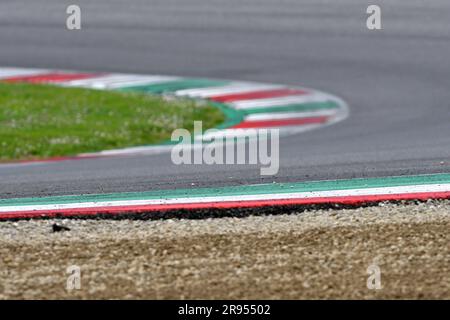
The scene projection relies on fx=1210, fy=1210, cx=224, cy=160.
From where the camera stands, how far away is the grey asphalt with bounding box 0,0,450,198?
914 cm

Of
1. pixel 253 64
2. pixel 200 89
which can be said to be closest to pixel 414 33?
pixel 253 64

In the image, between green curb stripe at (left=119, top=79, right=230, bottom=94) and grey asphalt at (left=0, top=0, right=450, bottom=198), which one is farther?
green curb stripe at (left=119, top=79, right=230, bottom=94)

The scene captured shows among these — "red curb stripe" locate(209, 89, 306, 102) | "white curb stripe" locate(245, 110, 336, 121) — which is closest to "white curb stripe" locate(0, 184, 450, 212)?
"white curb stripe" locate(245, 110, 336, 121)

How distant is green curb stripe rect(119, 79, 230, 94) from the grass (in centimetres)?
39

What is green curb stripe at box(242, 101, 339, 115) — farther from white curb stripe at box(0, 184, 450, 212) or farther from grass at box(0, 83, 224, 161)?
white curb stripe at box(0, 184, 450, 212)

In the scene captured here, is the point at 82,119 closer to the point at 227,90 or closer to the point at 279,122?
the point at 227,90

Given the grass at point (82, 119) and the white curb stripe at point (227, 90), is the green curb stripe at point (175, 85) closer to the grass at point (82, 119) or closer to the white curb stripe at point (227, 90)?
the white curb stripe at point (227, 90)

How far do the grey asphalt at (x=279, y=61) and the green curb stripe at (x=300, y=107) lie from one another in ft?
0.95

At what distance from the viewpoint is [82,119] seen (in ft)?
42.3

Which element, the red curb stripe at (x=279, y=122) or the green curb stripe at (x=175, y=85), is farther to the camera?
the green curb stripe at (x=175, y=85)

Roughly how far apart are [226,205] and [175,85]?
22.8 feet

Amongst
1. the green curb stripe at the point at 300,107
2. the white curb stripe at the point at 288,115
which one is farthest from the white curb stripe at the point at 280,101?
the white curb stripe at the point at 288,115

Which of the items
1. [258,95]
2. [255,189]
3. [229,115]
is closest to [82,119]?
[229,115]

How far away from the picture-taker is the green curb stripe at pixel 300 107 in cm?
1280
